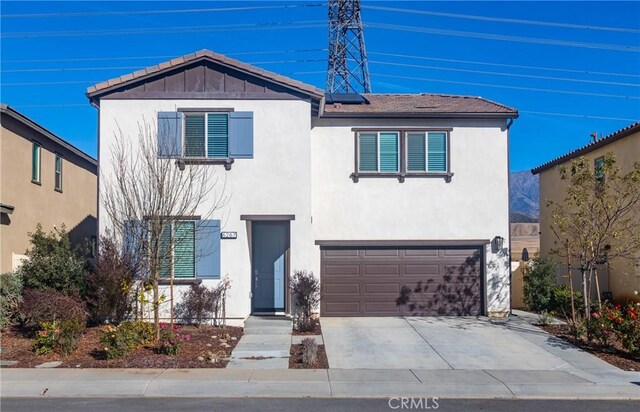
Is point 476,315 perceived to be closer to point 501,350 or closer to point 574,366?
point 501,350

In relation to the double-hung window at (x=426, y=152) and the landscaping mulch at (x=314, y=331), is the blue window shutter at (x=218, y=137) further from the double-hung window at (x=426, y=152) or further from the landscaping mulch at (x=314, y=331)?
the double-hung window at (x=426, y=152)

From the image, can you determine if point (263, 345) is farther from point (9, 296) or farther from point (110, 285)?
point (9, 296)

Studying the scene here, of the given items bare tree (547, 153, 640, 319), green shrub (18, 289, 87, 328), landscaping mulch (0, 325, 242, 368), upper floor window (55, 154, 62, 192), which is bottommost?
landscaping mulch (0, 325, 242, 368)

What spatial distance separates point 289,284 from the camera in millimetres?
15688

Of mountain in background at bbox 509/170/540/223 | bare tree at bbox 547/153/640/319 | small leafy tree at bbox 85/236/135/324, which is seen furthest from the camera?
mountain in background at bbox 509/170/540/223

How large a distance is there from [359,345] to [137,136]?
7.34 metres

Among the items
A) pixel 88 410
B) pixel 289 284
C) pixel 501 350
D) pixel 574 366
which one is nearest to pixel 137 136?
pixel 289 284

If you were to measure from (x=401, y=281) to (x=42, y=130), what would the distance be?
11.6m

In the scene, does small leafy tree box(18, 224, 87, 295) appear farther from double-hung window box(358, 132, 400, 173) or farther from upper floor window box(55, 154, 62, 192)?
double-hung window box(358, 132, 400, 173)

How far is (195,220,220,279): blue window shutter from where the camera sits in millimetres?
15453

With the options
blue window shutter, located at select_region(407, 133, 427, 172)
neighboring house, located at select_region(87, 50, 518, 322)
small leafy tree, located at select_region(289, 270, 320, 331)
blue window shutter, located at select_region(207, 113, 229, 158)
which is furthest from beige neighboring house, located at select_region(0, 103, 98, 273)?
blue window shutter, located at select_region(407, 133, 427, 172)

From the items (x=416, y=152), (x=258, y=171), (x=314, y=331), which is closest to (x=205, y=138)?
(x=258, y=171)

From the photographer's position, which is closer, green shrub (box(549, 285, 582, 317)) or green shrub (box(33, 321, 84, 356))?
green shrub (box(33, 321, 84, 356))

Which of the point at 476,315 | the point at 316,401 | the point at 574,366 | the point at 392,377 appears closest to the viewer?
the point at 316,401
